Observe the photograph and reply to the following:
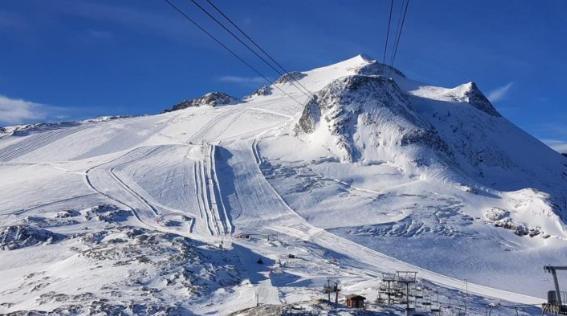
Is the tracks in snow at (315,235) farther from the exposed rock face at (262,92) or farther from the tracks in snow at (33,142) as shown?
the exposed rock face at (262,92)

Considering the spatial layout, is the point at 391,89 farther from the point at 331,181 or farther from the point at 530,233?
the point at 530,233

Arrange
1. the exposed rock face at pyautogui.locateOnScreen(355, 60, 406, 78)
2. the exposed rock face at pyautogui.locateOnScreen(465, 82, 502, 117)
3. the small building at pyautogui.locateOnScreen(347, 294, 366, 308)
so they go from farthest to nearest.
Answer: the exposed rock face at pyautogui.locateOnScreen(355, 60, 406, 78) < the exposed rock face at pyautogui.locateOnScreen(465, 82, 502, 117) < the small building at pyautogui.locateOnScreen(347, 294, 366, 308)

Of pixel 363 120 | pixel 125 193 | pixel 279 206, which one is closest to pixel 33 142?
pixel 125 193

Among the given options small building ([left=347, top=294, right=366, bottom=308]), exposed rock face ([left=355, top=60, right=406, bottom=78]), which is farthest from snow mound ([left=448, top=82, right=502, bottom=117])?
small building ([left=347, top=294, right=366, bottom=308])

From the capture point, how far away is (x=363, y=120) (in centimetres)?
9438

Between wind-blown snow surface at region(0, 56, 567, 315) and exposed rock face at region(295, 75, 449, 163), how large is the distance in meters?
0.32

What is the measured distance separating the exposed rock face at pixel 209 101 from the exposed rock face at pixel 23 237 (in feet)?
308

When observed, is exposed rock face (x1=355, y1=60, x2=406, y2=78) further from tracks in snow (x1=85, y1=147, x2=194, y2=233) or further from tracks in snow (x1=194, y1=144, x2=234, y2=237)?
tracks in snow (x1=85, y1=147, x2=194, y2=233)

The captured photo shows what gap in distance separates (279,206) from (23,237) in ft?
101

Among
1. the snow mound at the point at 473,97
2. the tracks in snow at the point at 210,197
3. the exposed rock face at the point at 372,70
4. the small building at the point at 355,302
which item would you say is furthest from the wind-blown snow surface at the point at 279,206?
the exposed rock face at the point at 372,70

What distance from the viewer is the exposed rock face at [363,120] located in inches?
3529

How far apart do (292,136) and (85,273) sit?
6138 centimetres

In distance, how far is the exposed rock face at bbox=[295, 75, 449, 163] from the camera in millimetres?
89625

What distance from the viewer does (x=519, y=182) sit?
91.2 metres
